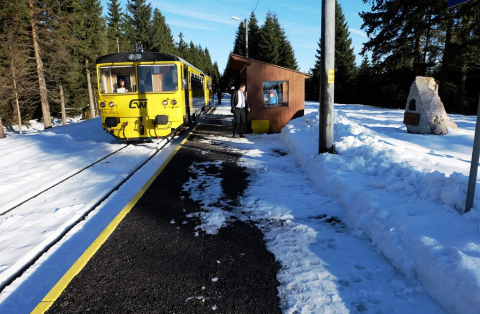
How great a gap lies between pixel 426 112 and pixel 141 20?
56451 mm

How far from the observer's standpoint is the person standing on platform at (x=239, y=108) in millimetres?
11508

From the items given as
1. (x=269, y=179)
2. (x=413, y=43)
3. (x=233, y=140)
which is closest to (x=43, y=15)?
(x=233, y=140)

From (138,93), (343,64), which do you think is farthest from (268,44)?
(138,93)

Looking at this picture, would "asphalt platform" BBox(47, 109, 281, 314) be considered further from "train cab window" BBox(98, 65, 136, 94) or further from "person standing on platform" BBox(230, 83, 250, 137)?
"person standing on platform" BBox(230, 83, 250, 137)

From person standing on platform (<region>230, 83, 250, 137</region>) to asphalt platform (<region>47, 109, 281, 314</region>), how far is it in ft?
22.8

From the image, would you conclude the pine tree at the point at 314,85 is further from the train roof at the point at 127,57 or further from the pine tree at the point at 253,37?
the train roof at the point at 127,57

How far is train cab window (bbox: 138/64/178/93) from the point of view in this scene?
10.4 m

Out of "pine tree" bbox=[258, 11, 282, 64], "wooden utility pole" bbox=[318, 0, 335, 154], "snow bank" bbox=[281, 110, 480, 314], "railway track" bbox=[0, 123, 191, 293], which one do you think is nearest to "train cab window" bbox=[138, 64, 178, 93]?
"railway track" bbox=[0, 123, 191, 293]

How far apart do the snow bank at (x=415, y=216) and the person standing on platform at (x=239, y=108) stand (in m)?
5.69

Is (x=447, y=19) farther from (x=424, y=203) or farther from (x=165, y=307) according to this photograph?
(x=165, y=307)

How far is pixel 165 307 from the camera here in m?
2.71

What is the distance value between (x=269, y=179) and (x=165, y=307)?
400 centimetres

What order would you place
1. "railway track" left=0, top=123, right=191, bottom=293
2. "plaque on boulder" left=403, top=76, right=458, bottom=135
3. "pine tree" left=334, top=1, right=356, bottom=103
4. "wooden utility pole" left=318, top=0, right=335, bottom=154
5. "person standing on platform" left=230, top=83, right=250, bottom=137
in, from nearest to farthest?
"railway track" left=0, top=123, right=191, bottom=293, "wooden utility pole" left=318, top=0, right=335, bottom=154, "plaque on boulder" left=403, top=76, right=458, bottom=135, "person standing on platform" left=230, top=83, right=250, bottom=137, "pine tree" left=334, top=1, right=356, bottom=103

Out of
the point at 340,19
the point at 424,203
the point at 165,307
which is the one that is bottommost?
the point at 165,307
